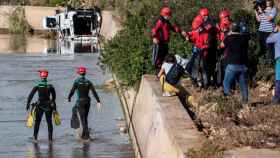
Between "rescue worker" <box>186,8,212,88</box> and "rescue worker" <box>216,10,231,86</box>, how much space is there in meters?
0.30

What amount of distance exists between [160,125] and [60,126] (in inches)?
244

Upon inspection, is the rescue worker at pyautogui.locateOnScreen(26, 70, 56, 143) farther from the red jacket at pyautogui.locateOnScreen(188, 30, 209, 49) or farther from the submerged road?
the red jacket at pyautogui.locateOnScreen(188, 30, 209, 49)

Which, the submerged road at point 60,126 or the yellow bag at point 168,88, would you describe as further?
the submerged road at point 60,126

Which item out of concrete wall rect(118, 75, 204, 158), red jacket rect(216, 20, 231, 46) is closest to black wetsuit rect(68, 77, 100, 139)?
concrete wall rect(118, 75, 204, 158)

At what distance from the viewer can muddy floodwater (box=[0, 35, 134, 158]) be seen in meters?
16.2

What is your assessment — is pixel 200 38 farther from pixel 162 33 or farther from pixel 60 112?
pixel 60 112

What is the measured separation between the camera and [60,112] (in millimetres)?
21031

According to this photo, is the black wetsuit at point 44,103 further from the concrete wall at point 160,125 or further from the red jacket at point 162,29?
the red jacket at point 162,29

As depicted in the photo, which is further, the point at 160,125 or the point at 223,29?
the point at 223,29

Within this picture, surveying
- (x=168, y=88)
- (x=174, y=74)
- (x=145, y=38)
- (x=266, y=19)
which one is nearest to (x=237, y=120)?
(x=168, y=88)

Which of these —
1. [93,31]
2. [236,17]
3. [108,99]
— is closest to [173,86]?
[236,17]

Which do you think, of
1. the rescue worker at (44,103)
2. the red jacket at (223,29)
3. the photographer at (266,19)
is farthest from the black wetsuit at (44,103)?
the photographer at (266,19)

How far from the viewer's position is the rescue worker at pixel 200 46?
1636 centimetres

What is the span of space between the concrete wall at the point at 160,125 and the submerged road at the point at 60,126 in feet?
2.25
